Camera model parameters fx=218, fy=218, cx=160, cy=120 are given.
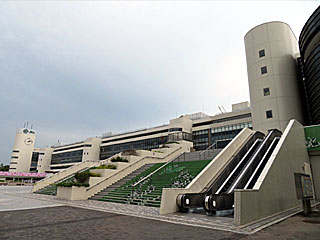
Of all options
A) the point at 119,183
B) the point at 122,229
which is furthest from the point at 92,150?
the point at 122,229

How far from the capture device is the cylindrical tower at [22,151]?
92000mm

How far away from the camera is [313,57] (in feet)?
70.2

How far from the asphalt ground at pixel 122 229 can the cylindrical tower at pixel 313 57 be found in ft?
56.5

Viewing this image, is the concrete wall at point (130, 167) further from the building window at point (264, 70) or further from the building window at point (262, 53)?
the building window at point (262, 53)

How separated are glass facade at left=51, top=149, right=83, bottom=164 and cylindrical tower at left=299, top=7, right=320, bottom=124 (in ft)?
254

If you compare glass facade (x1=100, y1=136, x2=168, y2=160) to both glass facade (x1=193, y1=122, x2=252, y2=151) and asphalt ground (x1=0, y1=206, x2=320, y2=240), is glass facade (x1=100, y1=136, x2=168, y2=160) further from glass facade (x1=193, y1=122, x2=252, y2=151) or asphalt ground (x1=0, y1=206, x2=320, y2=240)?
asphalt ground (x1=0, y1=206, x2=320, y2=240)

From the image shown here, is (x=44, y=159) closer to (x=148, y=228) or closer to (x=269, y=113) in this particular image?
(x=269, y=113)

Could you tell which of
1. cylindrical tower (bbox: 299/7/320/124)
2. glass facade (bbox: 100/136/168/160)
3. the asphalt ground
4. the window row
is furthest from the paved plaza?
glass facade (bbox: 100/136/168/160)

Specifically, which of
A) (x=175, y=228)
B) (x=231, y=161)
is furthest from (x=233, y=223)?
(x=231, y=161)

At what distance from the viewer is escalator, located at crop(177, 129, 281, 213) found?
355 inches

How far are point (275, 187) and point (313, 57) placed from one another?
17894mm

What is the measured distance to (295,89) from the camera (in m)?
25.7

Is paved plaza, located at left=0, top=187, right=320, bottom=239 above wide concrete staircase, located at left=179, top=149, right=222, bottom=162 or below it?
below

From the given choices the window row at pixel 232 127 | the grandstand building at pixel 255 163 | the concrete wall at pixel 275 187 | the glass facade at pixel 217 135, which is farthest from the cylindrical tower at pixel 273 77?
the glass facade at pixel 217 135
